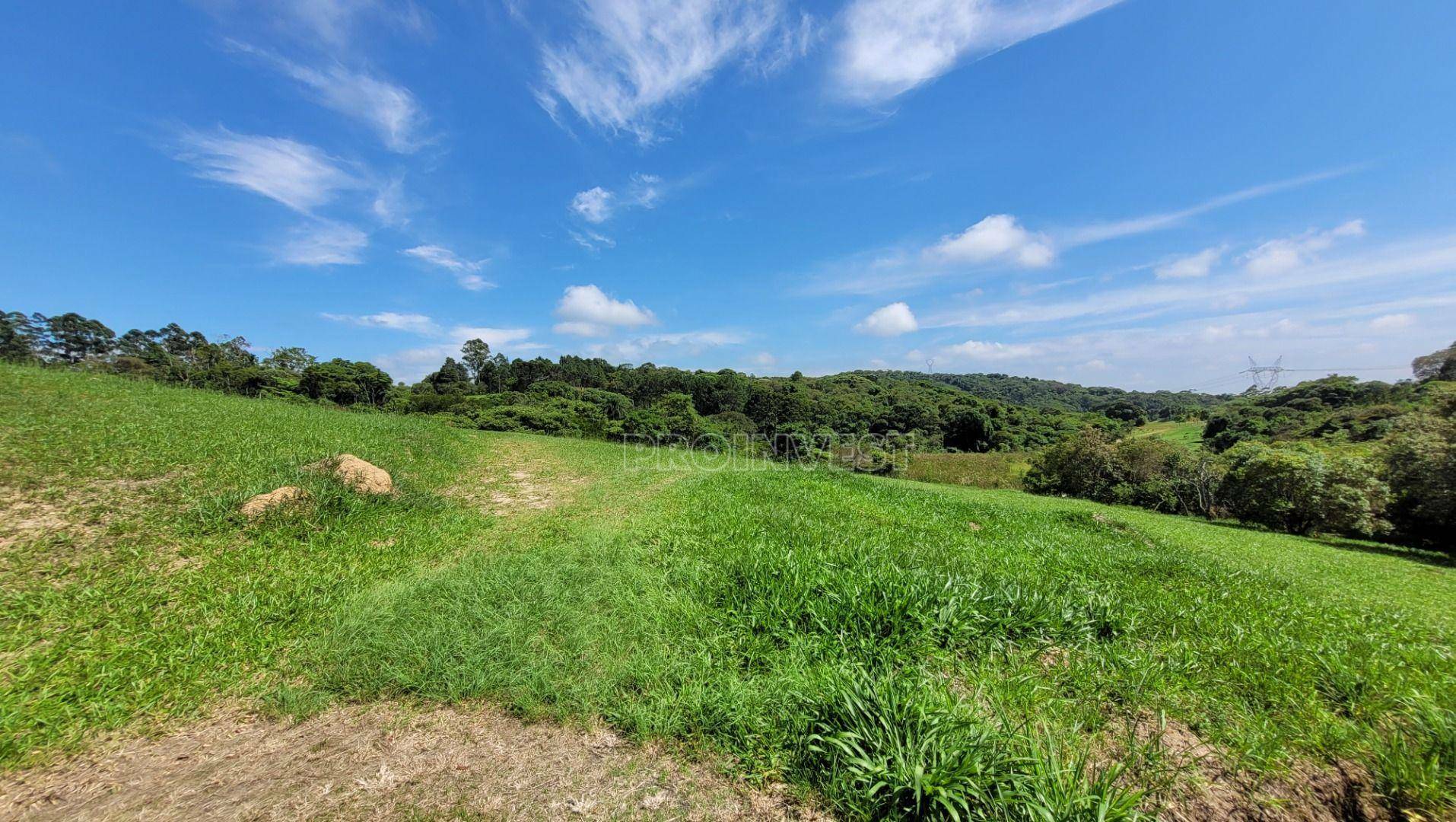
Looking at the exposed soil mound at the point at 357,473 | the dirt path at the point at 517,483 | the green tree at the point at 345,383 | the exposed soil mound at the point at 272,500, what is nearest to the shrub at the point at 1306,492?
the dirt path at the point at 517,483

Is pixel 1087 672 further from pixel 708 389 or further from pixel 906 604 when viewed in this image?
pixel 708 389

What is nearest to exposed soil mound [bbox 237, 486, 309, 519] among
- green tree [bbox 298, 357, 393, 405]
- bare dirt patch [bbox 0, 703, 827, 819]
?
bare dirt patch [bbox 0, 703, 827, 819]

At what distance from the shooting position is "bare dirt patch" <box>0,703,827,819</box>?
6.42 ft

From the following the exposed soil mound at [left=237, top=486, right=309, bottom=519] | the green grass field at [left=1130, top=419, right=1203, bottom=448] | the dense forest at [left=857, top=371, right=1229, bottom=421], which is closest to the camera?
the exposed soil mound at [left=237, top=486, right=309, bottom=519]

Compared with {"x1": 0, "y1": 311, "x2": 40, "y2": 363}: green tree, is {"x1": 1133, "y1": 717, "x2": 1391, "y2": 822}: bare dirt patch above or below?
below

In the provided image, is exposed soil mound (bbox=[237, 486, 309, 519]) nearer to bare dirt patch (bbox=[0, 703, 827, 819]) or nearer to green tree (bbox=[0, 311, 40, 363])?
bare dirt patch (bbox=[0, 703, 827, 819])

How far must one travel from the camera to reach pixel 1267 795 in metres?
2.10

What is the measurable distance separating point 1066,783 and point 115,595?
6.41 meters

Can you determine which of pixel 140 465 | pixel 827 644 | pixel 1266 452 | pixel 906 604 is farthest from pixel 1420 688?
pixel 1266 452

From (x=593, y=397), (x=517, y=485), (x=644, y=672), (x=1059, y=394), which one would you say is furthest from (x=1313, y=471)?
(x=1059, y=394)

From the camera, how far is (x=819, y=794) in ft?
6.89

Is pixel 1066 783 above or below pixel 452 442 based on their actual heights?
below

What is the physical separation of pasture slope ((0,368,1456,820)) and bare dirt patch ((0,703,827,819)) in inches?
0.6

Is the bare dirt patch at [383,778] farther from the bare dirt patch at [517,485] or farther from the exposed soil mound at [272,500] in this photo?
the bare dirt patch at [517,485]
